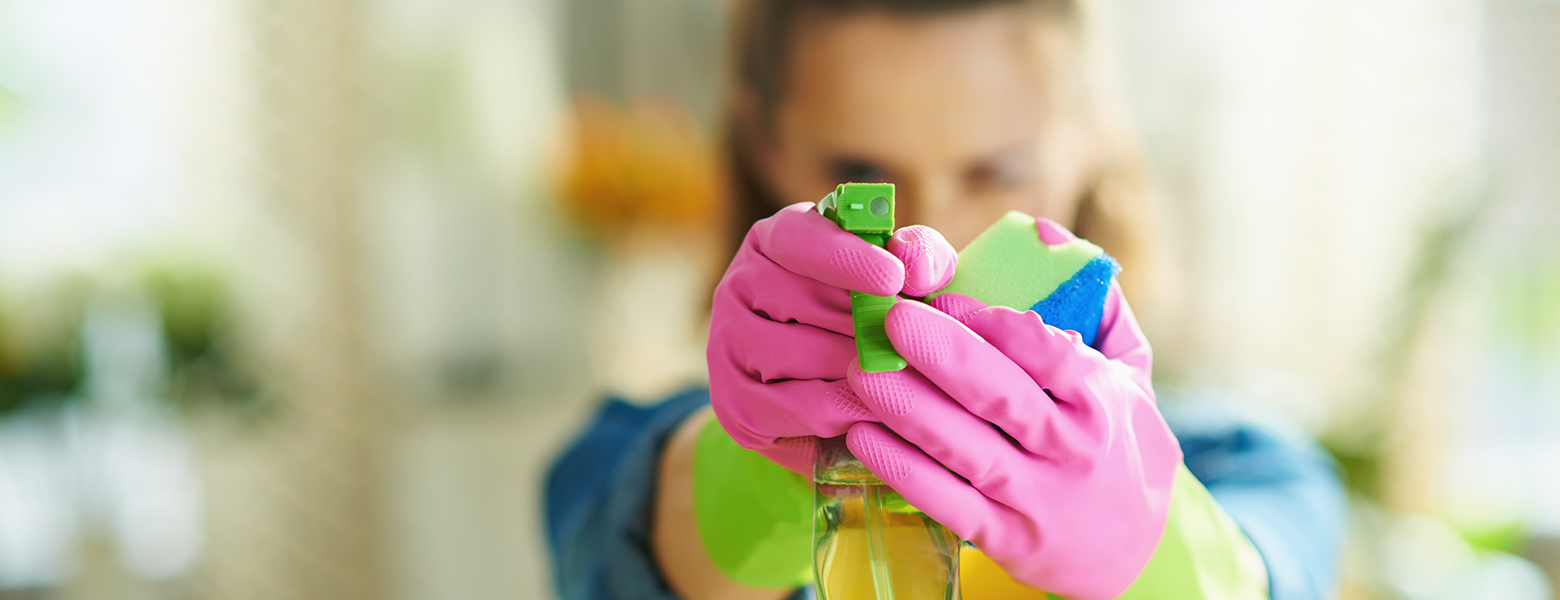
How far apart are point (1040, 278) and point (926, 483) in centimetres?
7

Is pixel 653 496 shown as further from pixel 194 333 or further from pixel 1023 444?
pixel 194 333

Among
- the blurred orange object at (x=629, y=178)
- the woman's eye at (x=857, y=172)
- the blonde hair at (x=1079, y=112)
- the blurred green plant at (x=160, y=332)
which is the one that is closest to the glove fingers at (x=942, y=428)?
the woman's eye at (x=857, y=172)

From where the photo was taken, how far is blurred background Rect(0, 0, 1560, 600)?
1.50 metres

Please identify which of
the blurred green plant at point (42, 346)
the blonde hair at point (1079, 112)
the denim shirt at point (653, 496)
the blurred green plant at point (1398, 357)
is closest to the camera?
the denim shirt at point (653, 496)

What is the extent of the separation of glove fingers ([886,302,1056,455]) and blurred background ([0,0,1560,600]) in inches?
46.1

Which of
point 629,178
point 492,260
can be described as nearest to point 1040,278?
point 629,178

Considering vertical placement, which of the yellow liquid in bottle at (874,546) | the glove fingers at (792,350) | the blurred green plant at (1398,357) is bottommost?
the blurred green plant at (1398,357)

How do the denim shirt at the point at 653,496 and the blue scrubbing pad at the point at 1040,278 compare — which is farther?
the denim shirt at the point at 653,496

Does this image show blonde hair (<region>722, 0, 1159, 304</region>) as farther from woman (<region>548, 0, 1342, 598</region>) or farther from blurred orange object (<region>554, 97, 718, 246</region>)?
blurred orange object (<region>554, 97, 718, 246</region>)

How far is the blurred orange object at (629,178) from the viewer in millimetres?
1388

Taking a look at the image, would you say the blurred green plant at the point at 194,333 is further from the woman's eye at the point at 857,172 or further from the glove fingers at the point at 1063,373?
the glove fingers at the point at 1063,373

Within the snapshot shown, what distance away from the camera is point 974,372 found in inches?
9.2

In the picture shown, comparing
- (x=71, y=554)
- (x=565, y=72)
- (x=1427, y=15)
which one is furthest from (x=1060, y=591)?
(x=1427, y=15)

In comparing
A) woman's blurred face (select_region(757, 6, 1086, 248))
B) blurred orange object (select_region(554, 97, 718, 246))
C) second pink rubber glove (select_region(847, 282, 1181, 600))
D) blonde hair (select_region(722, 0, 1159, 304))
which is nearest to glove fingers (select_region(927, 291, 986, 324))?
second pink rubber glove (select_region(847, 282, 1181, 600))
